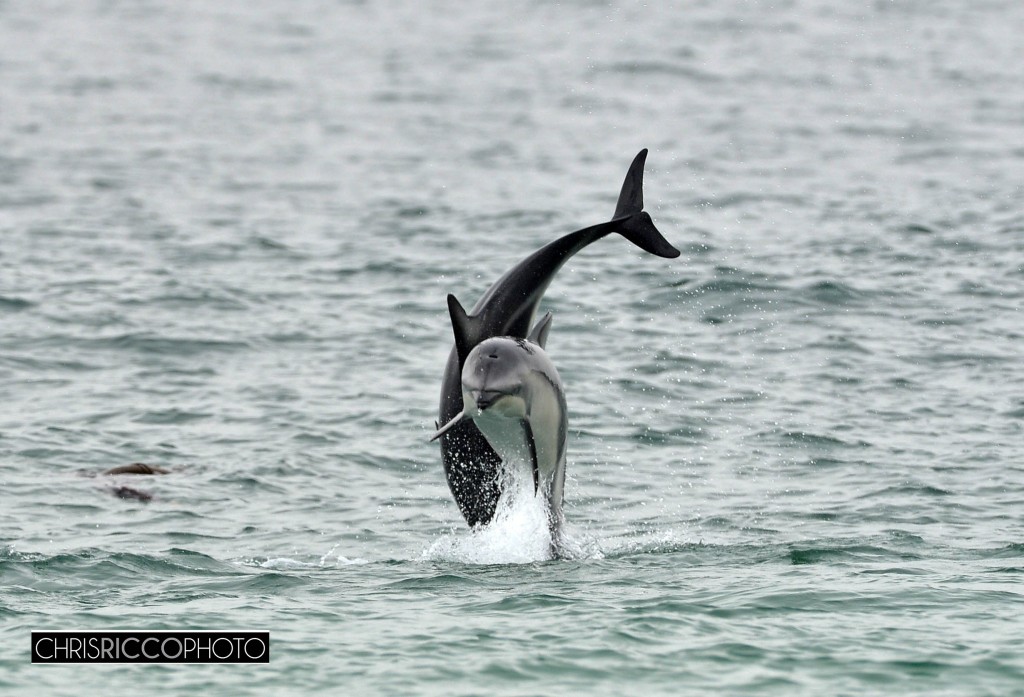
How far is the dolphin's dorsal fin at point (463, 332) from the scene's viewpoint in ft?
45.5

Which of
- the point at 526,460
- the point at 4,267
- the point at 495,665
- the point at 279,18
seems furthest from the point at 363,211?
the point at 279,18

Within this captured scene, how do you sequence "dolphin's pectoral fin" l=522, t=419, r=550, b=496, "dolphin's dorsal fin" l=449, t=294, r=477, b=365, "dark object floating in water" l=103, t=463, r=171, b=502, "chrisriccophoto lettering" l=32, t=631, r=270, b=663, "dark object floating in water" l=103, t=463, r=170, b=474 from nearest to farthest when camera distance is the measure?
"chrisriccophoto lettering" l=32, t=631, r=270, b=663
"dolphin's dorsal fin" l=449, t=294, r=477, b=365
"dolphin's pectoral fin" l=522, t=419, r=550, b=496
"dark object floating in water" l=103, t=463, r=171, b=502
"dark object floating in water" l=103, t=463, r=170, b=474

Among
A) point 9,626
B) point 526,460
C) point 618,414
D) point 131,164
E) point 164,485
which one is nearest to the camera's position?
point 9,626

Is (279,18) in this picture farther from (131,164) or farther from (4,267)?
(4,267)

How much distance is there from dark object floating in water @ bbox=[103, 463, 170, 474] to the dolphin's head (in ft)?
23.0

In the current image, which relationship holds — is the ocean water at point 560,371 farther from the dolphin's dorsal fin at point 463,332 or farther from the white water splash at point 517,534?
the dolphin's dorsal fin at point 463,332

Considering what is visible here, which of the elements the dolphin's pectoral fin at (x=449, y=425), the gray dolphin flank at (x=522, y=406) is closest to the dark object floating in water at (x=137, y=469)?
the gray dolphin flank at (x=522, y=406)

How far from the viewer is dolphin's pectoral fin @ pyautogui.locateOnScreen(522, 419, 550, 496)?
1424cm

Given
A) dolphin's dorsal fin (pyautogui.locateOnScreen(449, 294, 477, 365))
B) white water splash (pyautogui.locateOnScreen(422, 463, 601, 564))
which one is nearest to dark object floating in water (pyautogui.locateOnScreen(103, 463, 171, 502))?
white water splash (pyautogui.locateOnScreen(422, 463, 601, 564))

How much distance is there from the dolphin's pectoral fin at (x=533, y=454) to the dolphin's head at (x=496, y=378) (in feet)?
1.47

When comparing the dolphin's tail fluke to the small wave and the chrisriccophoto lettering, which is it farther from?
the chrisriccophoto lettering

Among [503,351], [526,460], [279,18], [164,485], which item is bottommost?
[164,485]

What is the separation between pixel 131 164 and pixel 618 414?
70.8ft

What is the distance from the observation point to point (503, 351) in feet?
44.5
